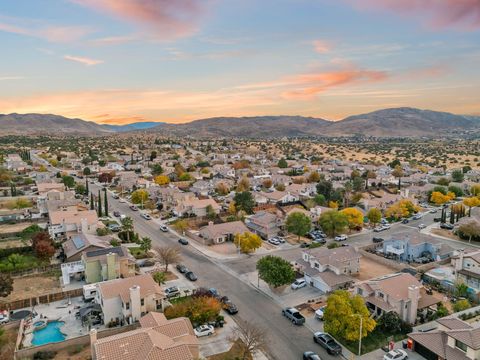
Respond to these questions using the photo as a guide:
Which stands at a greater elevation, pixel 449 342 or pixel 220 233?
pixel 449 342

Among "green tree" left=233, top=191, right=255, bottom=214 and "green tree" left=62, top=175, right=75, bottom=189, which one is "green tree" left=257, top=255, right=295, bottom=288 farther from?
"green tree" left=62, top=175, right=75, bottom=189

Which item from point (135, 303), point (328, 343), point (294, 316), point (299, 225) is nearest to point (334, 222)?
point (299, 225)

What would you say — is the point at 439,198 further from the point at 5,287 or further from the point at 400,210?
the point at 5,287

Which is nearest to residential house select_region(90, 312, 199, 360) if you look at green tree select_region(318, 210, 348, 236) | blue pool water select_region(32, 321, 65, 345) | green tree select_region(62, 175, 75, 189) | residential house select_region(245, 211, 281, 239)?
blue pool water select_region(32, 321, 65, 345)

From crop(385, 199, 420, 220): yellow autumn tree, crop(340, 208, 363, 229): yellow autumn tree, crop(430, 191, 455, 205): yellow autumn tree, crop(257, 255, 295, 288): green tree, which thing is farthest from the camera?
crop(430, 191, 455, 205): yellow autumn tree

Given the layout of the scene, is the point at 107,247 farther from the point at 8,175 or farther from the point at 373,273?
the point at 8,175

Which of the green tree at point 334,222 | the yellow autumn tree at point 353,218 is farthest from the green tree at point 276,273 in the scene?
the yellow autumn tree at point 353,218
